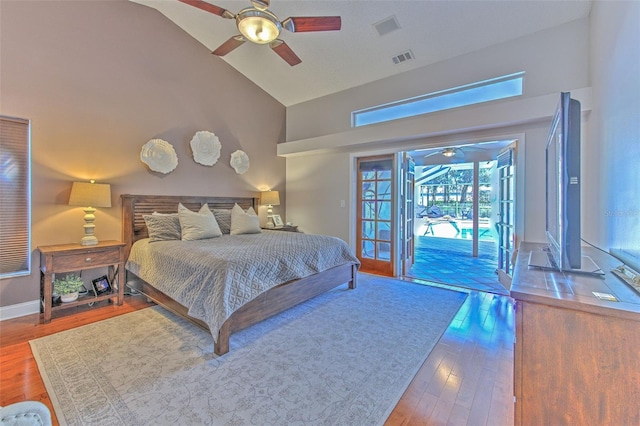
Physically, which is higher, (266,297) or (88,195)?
(88,195)

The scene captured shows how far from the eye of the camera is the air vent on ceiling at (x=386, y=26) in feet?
10.4

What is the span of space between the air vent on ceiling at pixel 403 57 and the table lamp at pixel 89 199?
157 inches

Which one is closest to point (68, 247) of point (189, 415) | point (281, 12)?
point (189, 415)

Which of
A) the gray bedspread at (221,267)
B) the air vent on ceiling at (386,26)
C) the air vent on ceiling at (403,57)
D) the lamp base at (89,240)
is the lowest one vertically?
the gray bedspread at (221,267)

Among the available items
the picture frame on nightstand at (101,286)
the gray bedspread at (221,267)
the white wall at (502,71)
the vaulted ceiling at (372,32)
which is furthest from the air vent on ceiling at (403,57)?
the picture frame on nightstand at (101,286)

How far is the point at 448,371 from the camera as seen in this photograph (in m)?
1.93

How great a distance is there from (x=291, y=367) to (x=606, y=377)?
166 centimetres

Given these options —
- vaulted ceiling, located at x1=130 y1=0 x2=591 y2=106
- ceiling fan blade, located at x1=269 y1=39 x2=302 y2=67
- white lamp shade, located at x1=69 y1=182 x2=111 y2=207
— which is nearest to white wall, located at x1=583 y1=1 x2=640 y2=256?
vaulted ceiling, located at x1=130 y1=0 x2=591 y2=106

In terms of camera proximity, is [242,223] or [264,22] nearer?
[264,22]

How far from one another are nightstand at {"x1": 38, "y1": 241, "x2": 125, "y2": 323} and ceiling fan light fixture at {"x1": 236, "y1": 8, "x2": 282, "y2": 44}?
264cm

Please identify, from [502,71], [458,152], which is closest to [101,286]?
[502,71]

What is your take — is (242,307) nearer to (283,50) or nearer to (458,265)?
(283,50)

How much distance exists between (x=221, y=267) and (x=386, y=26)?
332cm

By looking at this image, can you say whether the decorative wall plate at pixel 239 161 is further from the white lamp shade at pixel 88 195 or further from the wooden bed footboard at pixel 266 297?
the wooden bed footboard at pixel 266 297
